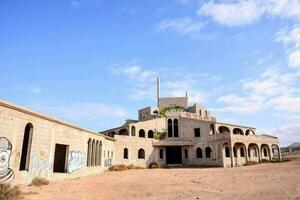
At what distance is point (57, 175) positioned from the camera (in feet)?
63.6

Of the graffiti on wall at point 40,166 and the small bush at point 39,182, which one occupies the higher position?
the graffiti on wall at point 40,166

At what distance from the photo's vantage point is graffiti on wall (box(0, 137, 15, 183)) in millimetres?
13491

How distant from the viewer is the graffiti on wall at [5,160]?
13491 millimetres

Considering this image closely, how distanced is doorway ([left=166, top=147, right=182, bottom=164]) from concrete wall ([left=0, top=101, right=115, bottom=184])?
19295 mm

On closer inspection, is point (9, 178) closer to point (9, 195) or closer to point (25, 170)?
point (25, 170)

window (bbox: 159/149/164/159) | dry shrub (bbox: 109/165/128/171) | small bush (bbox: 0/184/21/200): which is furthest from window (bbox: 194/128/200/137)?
small bush (bbox: 0/184/21/200)

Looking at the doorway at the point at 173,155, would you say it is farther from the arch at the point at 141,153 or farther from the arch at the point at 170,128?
the arch at the point at 141,153

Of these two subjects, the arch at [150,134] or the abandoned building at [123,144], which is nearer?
Result: the abandoned building at [123,144]

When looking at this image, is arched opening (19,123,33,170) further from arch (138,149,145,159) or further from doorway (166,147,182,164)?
doorway (166,147,182,164)

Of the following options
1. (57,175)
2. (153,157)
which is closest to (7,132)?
(57,175)

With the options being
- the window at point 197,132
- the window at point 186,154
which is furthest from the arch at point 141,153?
the window at point 197,132

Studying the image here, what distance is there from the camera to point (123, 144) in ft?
123

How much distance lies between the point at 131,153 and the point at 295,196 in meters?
27.5

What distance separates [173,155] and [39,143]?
2842cm
